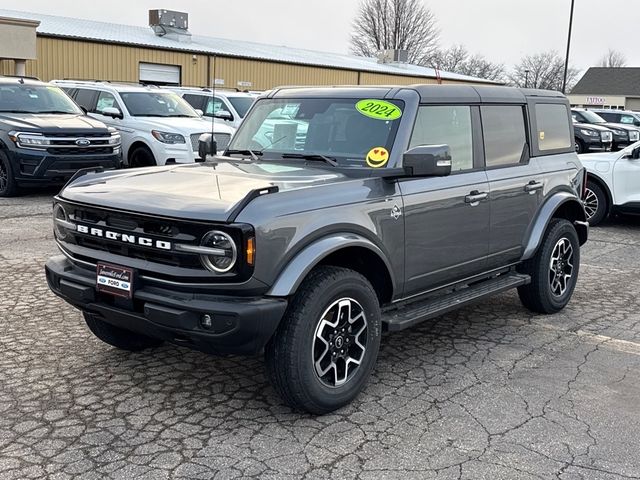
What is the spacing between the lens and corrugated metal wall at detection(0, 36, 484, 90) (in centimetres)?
2502

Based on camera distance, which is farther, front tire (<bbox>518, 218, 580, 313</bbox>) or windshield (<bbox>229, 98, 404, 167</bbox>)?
front tire (<bbox>518, 218, 580, 313</bbox>)

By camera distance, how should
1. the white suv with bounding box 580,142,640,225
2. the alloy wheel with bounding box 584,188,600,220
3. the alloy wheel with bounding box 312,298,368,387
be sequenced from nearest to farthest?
the alloy wheel with bounding box 312,298,368,387 → the white suv with bounding box 580,142,640,225 → the alloy wheel with bounding box 584,188,600,220

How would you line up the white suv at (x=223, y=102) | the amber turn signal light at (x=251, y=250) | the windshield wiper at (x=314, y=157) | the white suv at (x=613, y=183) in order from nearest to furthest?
the amber turn signal light at (x=251, y=250), the windshield wiper at (x=314, y=157), the white suv at (x=613, y=183), the white suv at (x=223, y=102)

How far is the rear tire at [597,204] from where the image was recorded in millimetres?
11016

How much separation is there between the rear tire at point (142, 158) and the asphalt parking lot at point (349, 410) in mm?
7426

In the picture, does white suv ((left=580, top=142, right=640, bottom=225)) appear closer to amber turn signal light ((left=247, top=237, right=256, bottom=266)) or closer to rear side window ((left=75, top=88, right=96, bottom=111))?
amber turn signal light ((left=247, top=237, right=256, bottom=266))

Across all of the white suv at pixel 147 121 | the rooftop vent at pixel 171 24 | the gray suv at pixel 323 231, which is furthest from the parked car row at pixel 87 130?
the rooftop vent at pixel 171 24

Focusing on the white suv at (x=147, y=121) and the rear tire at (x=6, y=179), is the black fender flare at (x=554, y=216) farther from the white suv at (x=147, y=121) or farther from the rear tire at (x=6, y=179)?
the rear tire at (x=6, y=179)

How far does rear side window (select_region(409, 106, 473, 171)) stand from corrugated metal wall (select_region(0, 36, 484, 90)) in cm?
1970

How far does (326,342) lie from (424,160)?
4.05 ft

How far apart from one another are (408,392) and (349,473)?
1.07 metres

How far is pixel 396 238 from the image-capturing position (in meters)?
4.39

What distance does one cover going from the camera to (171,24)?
32500 millimetres

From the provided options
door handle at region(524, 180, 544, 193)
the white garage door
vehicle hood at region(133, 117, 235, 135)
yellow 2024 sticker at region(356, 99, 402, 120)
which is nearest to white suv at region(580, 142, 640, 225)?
door handle at region(524, 180, 544, 193)
